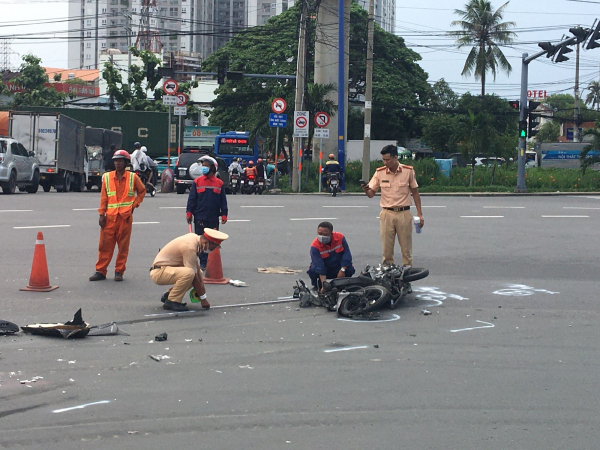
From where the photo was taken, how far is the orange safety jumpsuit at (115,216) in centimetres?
1070

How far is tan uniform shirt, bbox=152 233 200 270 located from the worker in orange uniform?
6.40 ft

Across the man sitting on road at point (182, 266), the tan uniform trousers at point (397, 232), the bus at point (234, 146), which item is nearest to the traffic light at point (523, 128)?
the bus at point (234, 146)

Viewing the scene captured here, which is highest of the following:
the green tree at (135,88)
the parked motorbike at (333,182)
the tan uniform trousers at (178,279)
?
the green tree at (135,88)

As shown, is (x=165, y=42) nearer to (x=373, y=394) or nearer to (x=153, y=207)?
(x=153, y=207)

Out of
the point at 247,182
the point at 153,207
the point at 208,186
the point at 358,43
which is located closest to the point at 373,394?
the point at 208,186

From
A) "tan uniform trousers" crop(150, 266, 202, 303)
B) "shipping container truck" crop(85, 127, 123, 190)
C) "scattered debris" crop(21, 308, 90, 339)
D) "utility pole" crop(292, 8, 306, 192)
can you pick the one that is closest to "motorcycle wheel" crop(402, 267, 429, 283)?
"tan uniform trousers" crop(150, 266, 202, 303)

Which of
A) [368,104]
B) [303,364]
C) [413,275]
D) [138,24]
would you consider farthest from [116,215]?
[138,24]

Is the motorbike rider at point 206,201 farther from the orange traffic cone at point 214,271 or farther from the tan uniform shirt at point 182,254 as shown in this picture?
the tan uniform shirt at point 182,254

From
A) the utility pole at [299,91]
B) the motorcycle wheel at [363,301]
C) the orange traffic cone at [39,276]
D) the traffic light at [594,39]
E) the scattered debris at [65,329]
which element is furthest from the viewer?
the utility pole at [299,91]

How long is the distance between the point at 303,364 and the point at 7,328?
299 cm

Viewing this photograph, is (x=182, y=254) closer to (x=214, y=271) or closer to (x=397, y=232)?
(x=214, y=271)

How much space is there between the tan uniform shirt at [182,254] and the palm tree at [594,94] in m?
88.9

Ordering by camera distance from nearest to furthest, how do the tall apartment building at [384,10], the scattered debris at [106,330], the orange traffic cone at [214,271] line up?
the scattered debris at [106,330] < the orange traffic cone at [214,271] < the tall apartment building at [384,10]

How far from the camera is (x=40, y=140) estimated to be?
2970cm
